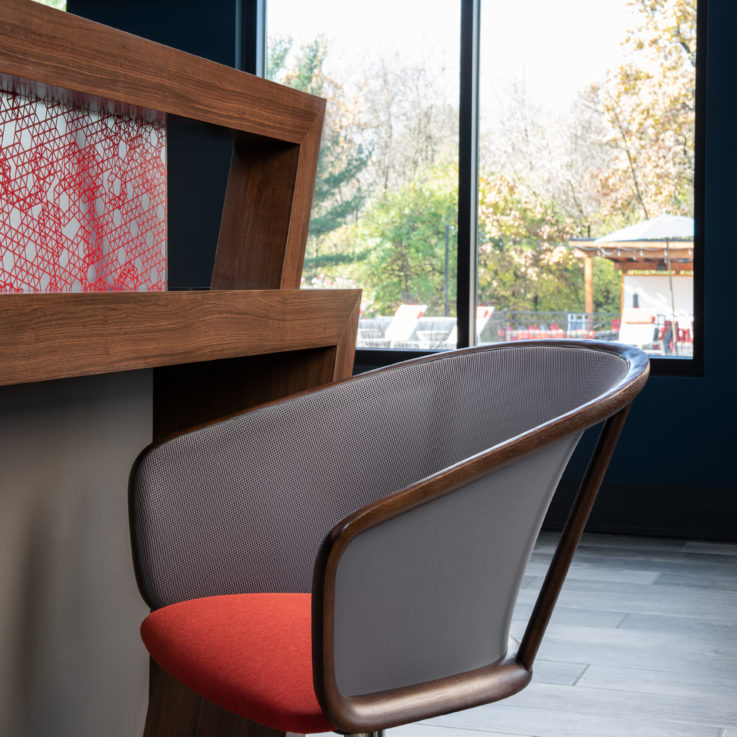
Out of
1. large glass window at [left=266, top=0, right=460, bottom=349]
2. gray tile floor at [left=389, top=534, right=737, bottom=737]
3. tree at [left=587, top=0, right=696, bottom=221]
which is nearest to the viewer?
gray tile floor at [left=389, top=534, right=737, bottom=737]

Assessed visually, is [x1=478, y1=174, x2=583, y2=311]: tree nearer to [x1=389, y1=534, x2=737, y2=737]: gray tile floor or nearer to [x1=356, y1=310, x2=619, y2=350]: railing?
[x1=356, y1=310, x2=619, y2=350]: railing

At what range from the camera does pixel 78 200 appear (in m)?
1.52

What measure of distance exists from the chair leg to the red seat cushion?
1.25ft

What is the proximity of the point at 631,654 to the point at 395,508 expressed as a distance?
171cm

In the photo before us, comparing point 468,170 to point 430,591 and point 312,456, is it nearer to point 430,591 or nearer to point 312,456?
point 312,456

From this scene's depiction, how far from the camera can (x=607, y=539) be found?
12.2ft

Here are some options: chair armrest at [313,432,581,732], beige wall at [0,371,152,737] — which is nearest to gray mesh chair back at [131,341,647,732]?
chair armrest at [313,432,581,732]

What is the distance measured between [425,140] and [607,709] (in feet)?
8.81

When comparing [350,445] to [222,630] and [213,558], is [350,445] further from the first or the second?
[222,630]

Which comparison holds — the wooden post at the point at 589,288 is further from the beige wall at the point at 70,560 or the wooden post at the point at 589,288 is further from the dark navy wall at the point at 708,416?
the beige wall at the point at 70,560

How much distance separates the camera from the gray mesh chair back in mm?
1031

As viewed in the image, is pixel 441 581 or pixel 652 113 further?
pixel 652 113

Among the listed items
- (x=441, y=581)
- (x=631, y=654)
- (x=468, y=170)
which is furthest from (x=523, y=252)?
(x=441, y=581)

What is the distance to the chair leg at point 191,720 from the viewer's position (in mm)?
1608
